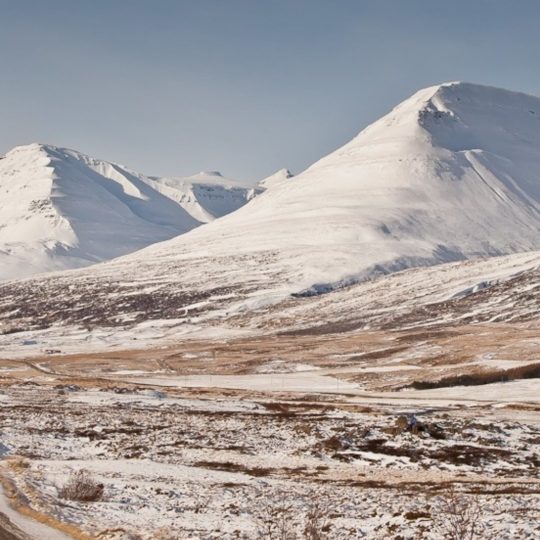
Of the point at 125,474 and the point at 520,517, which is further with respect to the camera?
the point at 125,474

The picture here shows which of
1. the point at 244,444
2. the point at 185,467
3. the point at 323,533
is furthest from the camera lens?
the point at 244,444

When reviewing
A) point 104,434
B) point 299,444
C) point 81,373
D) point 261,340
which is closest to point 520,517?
point 299,444

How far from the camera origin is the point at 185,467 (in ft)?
118

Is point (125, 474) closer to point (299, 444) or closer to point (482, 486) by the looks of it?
point (299, 444)

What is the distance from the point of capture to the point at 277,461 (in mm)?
38719

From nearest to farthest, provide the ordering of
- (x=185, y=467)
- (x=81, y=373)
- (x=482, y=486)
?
(x=482, y=486) → (x=185, y=467) → (x=81, y=373)

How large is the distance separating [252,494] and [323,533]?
21.8 ft

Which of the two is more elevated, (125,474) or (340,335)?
(125,474)

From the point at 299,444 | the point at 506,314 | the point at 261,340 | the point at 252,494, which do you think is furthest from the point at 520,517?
the point at 506,314

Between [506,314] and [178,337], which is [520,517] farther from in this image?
[178,337]

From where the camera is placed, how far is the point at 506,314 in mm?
177250

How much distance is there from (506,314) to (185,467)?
152 meters

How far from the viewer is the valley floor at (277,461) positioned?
25031 millimetres

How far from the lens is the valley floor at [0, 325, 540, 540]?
2503 centimetres
